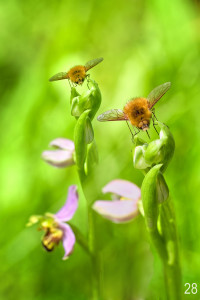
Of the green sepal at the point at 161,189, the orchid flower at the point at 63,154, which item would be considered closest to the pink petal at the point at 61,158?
the orchid flower at the point at 63,154

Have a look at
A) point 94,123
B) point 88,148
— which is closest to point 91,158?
point 88,148

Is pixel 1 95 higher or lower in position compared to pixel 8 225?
higher

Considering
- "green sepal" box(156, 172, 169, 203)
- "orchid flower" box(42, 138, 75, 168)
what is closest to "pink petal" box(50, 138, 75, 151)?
"orchid flower" box(42, 138, 75, 168)

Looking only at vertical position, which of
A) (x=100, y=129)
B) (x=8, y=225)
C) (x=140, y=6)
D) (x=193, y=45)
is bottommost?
(x=8, y=225)

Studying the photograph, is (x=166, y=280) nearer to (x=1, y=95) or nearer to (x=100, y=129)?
(x=100, y=129)

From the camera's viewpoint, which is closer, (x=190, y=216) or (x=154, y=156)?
(x=154, y=156)

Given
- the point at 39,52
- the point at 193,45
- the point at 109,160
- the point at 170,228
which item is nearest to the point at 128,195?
the point at 170,228

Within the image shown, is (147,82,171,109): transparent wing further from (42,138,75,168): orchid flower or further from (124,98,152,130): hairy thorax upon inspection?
(42,138,75,168): orchid flower
